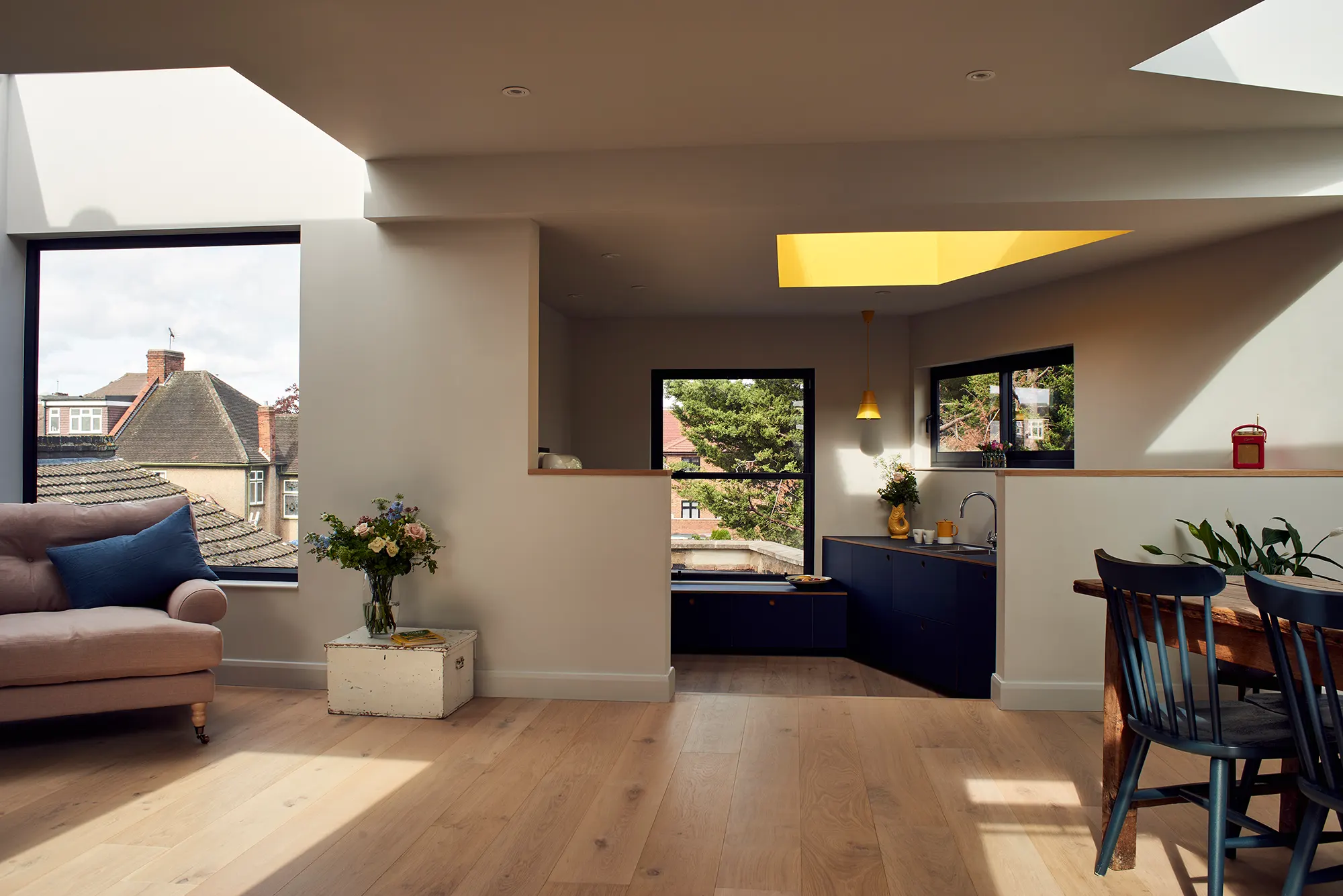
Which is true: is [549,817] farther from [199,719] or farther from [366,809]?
[199,719]

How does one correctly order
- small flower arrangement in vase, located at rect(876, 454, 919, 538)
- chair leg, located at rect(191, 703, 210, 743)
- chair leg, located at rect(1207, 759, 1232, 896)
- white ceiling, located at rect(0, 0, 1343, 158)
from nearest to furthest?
chair leg, located at rect(1207, 759, 1232, 896)
white ceiling, located at rect(0, 0, 1343, 158)
chair leg, located at rect(191, 703, 210, 743)
small flower arrangement in vase, located at rect(876, 454, 919, 538)

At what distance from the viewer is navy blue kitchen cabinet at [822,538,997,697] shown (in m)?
5.17

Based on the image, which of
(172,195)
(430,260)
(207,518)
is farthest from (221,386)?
(430,260)

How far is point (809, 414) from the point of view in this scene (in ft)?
22.7

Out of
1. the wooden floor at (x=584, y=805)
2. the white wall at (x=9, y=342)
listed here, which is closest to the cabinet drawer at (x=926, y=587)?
the wooden floor at (x=584, y=805)

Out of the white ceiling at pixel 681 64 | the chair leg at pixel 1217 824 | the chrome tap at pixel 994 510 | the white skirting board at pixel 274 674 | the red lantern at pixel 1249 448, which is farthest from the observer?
the chrome tap at pixel 994 510

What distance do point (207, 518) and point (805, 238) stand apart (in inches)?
148

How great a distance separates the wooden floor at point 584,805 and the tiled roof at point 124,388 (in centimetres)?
172

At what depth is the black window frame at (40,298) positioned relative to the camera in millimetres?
4398

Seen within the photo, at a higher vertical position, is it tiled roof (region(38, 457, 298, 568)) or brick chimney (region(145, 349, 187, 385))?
brick chimney (region(145, 349, 187, 385))

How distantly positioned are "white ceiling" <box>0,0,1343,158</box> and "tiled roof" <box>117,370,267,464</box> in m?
1.66

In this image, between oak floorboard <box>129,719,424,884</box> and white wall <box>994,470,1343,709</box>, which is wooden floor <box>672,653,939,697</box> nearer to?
white wall <box>994,470,1343,709</box>

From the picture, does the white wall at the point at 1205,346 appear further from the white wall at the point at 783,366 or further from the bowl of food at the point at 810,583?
the bowl of food at the point at 810,583

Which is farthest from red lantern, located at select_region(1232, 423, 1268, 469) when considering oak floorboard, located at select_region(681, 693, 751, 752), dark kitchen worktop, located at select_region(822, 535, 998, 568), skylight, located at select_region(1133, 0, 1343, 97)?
oak floorboard, located at select_region(681, 693, 751, 752)
